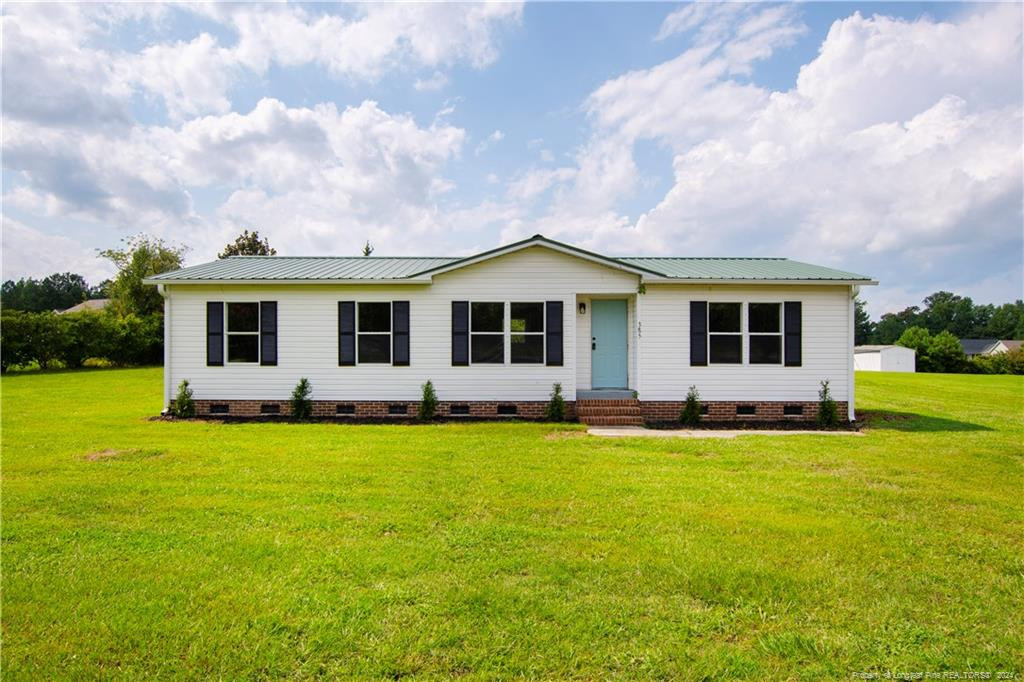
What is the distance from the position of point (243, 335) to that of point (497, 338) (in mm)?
5950

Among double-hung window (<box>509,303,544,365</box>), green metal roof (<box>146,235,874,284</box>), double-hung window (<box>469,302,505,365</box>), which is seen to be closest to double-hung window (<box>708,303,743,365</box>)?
green metal roof (<box>146,235,874,284</box>)

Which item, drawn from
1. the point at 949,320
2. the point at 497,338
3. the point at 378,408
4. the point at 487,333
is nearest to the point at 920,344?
the point at 497,338

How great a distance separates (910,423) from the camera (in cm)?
1052

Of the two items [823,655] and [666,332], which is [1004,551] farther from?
[666,332]

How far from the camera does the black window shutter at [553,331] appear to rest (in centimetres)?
1096

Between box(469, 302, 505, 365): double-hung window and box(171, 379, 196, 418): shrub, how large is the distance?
6.51m

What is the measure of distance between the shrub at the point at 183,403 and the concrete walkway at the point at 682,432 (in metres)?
9.00

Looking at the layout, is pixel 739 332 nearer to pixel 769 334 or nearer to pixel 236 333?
pixel 769 334

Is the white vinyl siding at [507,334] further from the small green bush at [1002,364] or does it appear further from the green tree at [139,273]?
the small green bush at [1002,364]

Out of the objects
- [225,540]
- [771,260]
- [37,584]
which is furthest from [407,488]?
[771,260]

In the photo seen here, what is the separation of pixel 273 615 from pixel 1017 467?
944 cm

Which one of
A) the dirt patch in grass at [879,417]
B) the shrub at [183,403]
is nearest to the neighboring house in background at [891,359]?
the dirt patch in grass at [879,417]

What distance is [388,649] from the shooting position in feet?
9.02

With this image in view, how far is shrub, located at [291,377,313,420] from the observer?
1088 centimetres
